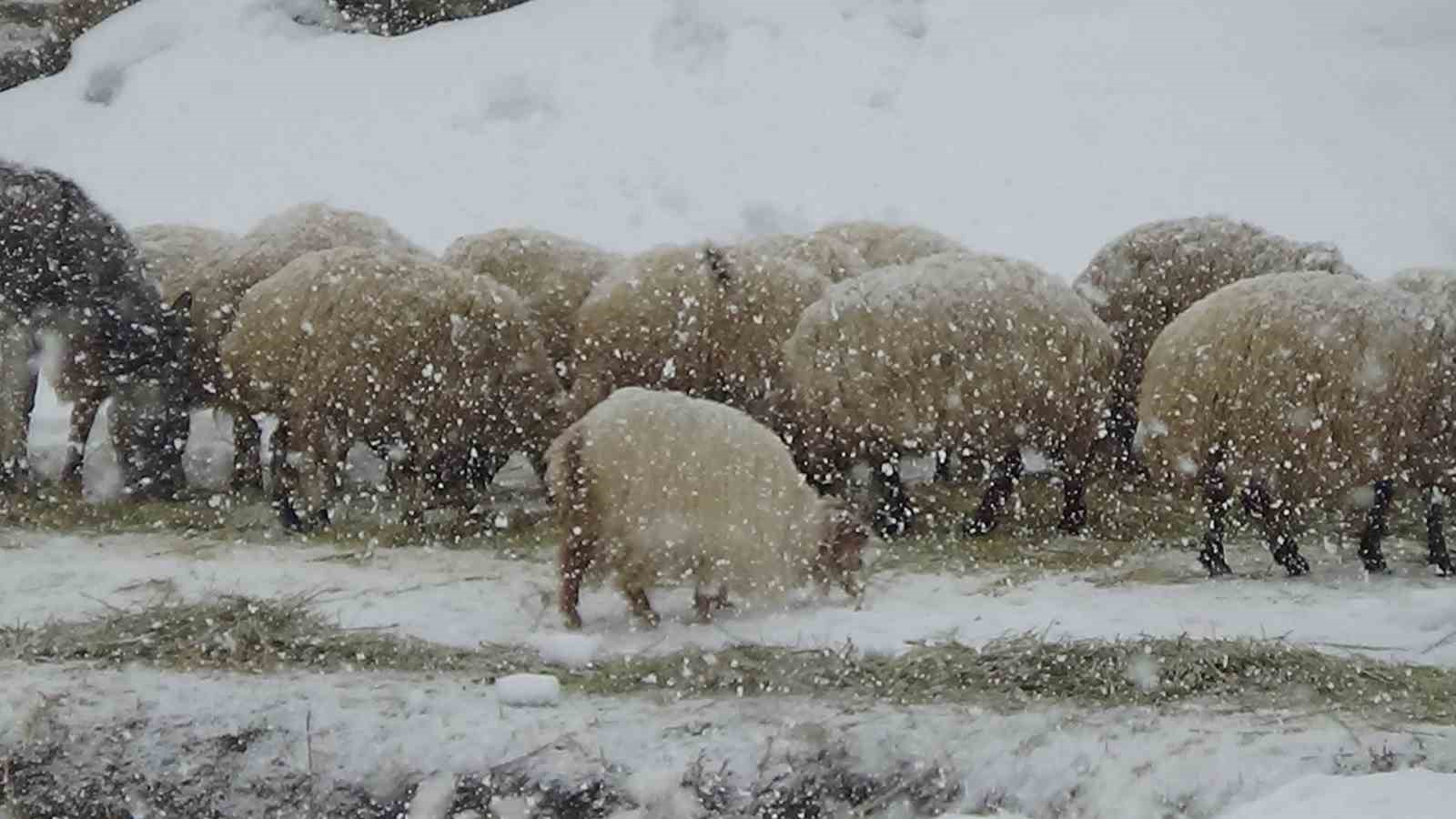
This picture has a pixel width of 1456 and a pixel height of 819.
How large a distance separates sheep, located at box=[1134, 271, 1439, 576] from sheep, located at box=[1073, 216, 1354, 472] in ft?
6.31

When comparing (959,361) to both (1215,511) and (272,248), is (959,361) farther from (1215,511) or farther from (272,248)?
(272,248)

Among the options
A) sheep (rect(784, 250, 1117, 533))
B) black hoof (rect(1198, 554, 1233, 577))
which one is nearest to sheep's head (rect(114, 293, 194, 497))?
sheep (rect(784, 250, 1117, 533))

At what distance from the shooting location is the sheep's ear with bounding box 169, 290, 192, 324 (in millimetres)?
11008

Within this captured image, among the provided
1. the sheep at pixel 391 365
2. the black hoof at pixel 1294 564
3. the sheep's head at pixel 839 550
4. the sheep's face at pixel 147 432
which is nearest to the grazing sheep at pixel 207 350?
the sheep's face at pixel 147 432

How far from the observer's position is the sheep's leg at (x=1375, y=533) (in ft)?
28.2

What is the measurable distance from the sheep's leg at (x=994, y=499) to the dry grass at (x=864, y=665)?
223 cm

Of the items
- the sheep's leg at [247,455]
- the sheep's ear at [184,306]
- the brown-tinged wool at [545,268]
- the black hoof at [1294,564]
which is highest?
the brown-tinged wool at [545,268]

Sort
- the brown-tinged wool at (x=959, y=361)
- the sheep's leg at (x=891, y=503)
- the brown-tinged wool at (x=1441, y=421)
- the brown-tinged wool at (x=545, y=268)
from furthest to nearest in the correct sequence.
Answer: the brown-tinged wool at (x=545, y=268)
the sheep's leg at (x=891, y=503)
the brown-tinged wool at (x=959, y=361)
the brown-tinged wool at (x=1441, y=421)

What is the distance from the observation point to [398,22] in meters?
20.4

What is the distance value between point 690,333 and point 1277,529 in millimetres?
3130

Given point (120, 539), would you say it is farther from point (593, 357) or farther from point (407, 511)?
point (593, 357)

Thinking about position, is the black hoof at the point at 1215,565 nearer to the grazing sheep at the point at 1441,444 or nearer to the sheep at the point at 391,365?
the grazing sheep at the point at 1441,444

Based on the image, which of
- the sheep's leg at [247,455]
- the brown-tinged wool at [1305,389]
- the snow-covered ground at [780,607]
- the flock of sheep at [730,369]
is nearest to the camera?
the snow-covered ground at [780,607]

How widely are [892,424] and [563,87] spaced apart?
10588 mm
